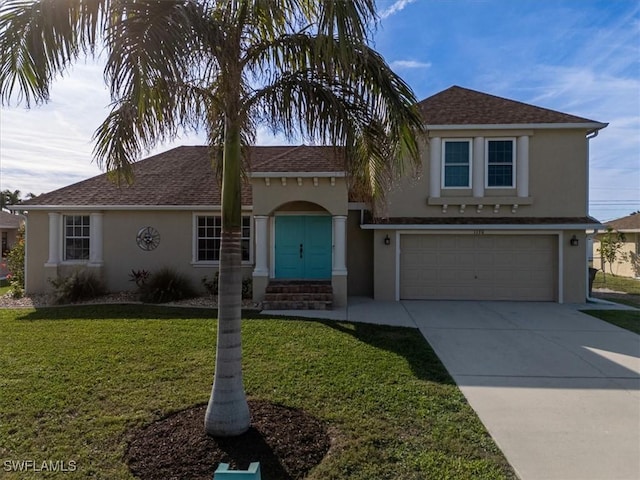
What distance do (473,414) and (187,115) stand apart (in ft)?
17.1

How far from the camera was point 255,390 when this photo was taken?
5207mm

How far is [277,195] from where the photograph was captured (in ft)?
37.2

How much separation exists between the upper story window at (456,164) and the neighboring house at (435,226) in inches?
1.3

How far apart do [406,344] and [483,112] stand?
9279 mm

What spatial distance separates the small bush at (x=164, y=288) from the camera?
11805mm

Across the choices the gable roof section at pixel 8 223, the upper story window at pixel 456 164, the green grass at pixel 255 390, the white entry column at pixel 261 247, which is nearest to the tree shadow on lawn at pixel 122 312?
the green grass at pixel 255 390

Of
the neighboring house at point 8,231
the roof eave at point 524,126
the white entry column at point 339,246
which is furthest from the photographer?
the neighboring house at point 8,231

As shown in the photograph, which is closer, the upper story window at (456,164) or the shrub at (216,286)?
the shrub at (216,286)

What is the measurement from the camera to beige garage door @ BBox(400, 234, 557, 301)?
499 inches

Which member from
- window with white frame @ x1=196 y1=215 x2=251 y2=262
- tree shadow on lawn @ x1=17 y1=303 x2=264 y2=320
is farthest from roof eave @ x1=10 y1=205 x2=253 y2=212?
tree shadow on lawn @ x1=17 y1=303 x2=264 y2=320

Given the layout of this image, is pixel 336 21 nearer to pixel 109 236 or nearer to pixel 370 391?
pixel 370 391

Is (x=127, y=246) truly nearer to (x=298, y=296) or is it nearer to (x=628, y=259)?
(x=298, y=296)

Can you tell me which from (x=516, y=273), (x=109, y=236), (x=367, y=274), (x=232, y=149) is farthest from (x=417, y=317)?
(x=109, y=236)

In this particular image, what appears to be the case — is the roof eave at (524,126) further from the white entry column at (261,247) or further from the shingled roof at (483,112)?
the white entry column at (261,247)
